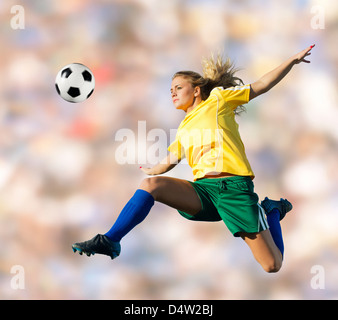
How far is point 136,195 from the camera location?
504 cm

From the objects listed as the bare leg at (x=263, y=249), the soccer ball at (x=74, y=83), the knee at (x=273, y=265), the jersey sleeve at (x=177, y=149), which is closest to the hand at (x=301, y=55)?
the jersey sleeve at (x=177, y=149)

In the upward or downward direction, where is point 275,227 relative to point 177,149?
downward

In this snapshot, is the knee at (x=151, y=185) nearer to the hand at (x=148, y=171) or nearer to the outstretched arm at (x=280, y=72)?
the hand at (x=148, y=171)

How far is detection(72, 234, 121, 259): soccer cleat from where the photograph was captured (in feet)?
15.4

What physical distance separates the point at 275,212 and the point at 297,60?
1832 millimetres

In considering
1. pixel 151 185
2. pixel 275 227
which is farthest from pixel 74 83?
pixel 275 227

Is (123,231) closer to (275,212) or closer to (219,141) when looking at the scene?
(219,141)

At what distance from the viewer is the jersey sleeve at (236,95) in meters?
5.59

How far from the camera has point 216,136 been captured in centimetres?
551

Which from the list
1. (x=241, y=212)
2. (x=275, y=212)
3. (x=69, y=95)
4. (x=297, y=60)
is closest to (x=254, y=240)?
(x=241, y=212)

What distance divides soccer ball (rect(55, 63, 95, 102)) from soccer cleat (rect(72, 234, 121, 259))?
83.9 inches

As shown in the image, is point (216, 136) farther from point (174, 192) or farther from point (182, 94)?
point (174, 192)

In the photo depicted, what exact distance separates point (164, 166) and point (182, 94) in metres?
0.91

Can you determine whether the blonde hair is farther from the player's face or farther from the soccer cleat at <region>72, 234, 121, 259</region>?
the soccer cleat at <region>72, 234, 121, 259</region>
